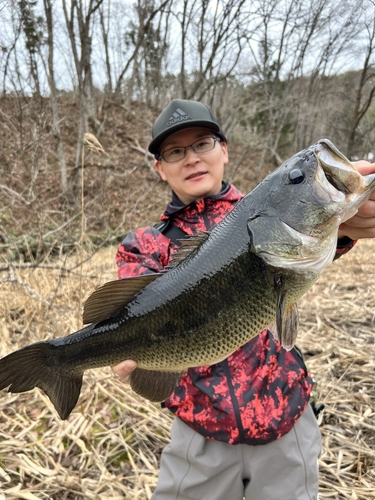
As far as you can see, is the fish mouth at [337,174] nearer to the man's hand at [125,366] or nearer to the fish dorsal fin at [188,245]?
the fish dorsal fin at [188,245]

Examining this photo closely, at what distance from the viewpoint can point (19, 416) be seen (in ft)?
10.3

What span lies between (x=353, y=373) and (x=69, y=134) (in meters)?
17.2

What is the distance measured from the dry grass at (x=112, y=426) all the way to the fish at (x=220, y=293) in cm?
121

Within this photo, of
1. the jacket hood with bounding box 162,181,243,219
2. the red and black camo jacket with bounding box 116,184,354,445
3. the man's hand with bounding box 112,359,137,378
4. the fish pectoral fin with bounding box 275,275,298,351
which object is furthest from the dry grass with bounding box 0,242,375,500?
the jacket hood with bounding box 162,181,243,219

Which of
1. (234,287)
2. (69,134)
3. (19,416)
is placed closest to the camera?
(234,287)

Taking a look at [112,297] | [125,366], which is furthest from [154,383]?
[112,297]

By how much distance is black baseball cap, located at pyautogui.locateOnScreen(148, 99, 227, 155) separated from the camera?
2264 millimetres

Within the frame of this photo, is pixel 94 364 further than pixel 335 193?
Yes

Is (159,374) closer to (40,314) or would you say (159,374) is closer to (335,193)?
(335,193)

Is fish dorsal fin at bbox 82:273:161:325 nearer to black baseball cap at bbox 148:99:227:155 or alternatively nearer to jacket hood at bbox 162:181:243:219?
jacket hood at bbox 162:181:243:219

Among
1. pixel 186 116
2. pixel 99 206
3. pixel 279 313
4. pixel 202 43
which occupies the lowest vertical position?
pixel 99 206

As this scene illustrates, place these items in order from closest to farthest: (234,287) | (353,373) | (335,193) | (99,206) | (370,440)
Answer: (335,193)
(234,287)
(370,440)
(353,373)
(99,206)

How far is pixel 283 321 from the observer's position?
1500 millimetres

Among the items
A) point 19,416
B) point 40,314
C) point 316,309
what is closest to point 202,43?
point 316,309
